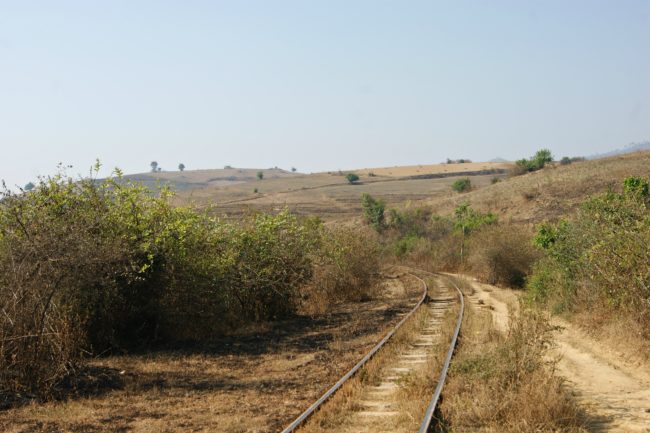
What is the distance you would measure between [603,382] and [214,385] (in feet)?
23.0

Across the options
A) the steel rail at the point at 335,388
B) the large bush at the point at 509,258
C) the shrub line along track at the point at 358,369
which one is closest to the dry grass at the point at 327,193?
the large bush at the point at 509,258

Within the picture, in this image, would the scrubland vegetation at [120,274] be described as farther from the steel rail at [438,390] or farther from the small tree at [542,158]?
the small tree at [542,158]

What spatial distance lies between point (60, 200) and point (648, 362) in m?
12.9

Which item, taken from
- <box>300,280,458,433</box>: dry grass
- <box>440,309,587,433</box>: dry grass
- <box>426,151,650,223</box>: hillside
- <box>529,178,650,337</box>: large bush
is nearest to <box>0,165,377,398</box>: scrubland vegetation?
<box>300,280,458,433</box>: dry grass

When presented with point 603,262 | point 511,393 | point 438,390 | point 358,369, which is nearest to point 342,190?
point 603,262

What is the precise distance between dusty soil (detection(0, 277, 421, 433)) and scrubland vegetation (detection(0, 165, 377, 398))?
902mm

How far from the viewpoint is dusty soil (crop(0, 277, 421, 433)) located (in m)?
9.71

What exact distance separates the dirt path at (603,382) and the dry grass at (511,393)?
1.46 feet

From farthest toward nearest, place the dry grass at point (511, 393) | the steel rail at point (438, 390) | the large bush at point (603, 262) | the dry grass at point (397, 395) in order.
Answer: the large bush at point (603, 262) → the dry grass at point (397, 395) → the dry grass at point (511, 393) → the steel rail at point (438, 390)

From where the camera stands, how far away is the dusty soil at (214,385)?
9711 millimetres

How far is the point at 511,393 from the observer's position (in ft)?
31.3

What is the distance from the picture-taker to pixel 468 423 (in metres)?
9.14

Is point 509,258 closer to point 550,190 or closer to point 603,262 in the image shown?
point 603,262

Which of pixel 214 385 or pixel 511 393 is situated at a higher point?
pixel 511 393
